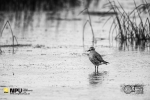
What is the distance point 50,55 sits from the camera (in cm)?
1077

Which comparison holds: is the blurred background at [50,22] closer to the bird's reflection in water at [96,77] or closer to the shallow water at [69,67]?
the shallow water at [69,67]

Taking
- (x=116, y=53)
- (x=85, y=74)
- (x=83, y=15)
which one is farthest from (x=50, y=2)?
(x=85, y=74)

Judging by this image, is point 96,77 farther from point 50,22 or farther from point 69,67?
point 50,22

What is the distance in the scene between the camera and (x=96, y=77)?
839 cm

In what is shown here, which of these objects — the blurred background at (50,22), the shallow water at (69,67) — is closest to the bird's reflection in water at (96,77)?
the shallow water at (69,67)

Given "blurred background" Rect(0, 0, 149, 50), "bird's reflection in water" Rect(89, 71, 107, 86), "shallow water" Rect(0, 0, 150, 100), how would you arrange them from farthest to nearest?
1. "blurred background" Rect(0, 0, 149, 50)
2. "bird's reflection in water" Rect(89, 71, 107, 86)
3. "shallow water" Rect(0, 0, 150, 100)

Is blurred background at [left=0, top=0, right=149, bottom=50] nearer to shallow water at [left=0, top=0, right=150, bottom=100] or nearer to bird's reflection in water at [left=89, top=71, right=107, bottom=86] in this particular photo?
shallow water at [left=0, top=0, right=150, bottom=100]

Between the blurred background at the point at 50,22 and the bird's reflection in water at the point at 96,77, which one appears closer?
the bird's reflection in water at the point at 96,77

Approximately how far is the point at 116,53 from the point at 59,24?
559 centimetres

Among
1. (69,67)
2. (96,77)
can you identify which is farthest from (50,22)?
(96,77)

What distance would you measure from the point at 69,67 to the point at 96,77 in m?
1.06

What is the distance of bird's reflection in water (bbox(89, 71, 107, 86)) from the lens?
7965 mm

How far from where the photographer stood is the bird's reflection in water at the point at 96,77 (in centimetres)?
796

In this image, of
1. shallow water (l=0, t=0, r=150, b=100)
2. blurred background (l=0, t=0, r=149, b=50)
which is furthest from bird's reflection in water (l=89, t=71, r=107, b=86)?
blurred background (l=0, t=0, r=149, b=50)
